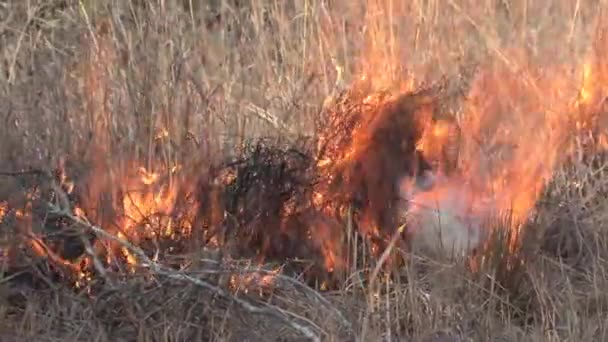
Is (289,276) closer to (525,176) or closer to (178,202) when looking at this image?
(178,202)

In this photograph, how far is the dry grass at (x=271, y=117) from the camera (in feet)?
8.84

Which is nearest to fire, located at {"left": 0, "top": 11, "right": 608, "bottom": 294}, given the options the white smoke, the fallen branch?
the white smoke

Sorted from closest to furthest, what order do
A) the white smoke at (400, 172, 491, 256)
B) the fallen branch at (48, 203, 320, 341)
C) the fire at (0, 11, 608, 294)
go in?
the fallen branch at (48, 203, 320, 341) < the fire at (0, 11, 608, 294) < the white smoke at (400, 172, 491, 256)

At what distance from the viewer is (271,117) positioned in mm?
3656

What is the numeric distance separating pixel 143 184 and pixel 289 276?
499 mm

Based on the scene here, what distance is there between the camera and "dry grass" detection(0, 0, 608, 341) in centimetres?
270

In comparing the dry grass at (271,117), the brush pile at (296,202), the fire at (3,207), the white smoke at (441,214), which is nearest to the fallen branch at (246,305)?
the dry grass at (271,117)

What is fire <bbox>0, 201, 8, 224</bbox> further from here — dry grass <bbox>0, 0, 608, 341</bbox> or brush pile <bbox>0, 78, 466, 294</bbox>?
dry grass <bbox>0, 0, 608, 341</bbox>

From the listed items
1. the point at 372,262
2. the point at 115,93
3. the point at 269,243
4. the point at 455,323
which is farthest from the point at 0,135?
the point at 455,323

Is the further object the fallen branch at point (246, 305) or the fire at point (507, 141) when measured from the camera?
the fire at point (507, 141)

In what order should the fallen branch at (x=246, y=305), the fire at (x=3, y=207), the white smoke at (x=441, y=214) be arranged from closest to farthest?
the fallen branch at (x=246, y=305)
the fire at (x=3, y=207)
the white smoke at (x=441, y=214)

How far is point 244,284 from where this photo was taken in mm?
2799

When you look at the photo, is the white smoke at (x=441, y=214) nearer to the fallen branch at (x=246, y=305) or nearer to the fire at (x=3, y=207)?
the fallen branch at (x=246, y=305)

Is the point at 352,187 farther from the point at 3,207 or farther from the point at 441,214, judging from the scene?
the point at 3,207
